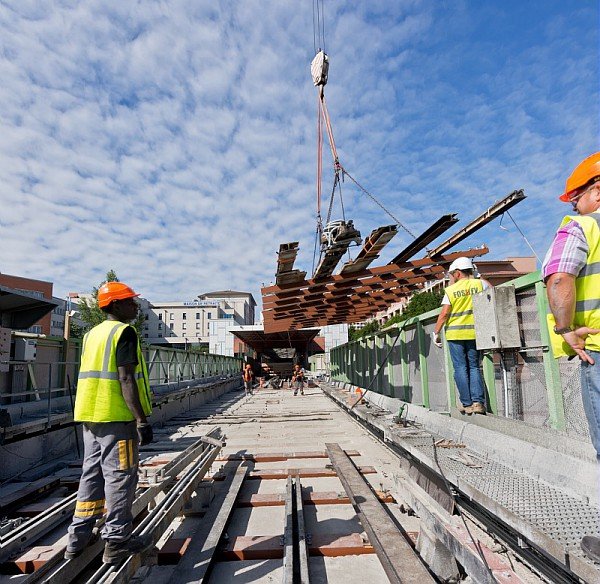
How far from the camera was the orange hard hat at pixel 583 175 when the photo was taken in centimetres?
213

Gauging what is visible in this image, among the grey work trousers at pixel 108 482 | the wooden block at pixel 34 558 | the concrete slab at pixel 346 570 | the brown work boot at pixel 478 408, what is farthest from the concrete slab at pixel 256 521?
the brown work boot at pixel 478 408

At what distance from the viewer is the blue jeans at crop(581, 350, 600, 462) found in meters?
2.02

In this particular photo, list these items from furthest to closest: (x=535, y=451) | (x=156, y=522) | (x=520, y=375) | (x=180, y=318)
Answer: (x=180, y=318), (x=520, y=375), (x=535, y=451), (x=156, y=522)

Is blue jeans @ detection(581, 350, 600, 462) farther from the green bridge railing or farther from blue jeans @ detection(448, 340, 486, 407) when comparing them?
blue jeans @ detection(448, 340, 486, 407)

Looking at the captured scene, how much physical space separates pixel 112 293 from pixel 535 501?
3346 millimetres

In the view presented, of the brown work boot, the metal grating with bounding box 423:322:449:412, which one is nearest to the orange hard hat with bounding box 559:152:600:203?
the brown work boot

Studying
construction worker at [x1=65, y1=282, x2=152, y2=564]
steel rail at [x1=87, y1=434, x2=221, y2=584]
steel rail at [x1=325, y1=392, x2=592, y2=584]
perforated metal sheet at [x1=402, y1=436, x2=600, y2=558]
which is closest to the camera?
perforated metal sheet at [x1=402, y1=436, x2=600, y2=558]

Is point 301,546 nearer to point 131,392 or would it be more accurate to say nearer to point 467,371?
point 131,392

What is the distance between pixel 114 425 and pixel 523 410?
3.61 meters

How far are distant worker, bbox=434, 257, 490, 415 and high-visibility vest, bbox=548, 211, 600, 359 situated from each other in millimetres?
2585

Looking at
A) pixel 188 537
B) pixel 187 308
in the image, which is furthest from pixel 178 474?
pixel 187 308

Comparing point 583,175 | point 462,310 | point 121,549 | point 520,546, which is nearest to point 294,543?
point 121,549

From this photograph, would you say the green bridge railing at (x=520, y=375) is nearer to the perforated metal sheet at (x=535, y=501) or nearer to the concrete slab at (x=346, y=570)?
the perforated metal sheet at (x=535, y=501)

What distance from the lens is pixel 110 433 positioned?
290 cm
